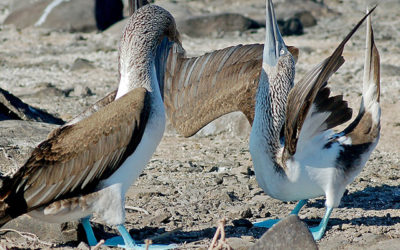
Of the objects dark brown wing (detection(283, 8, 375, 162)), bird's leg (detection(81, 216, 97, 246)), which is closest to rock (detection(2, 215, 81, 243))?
bird's leg (detection(81, 216, 97, 246))

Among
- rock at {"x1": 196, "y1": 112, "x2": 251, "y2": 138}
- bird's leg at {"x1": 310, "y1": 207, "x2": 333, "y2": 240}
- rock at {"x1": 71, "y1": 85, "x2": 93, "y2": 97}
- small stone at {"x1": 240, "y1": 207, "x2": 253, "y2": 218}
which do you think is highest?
bird's leg at {"x1": 310, "y1": 207, "x2": 333, "y2": 240}

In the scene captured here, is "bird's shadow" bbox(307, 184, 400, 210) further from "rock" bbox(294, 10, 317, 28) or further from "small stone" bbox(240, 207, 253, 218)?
"rock" bbox(294, 10, 317, 28)

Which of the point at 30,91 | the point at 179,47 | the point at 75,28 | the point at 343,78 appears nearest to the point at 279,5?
the point at 75,28

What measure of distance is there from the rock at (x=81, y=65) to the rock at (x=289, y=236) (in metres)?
9.64

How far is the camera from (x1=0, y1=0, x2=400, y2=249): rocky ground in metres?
7.05

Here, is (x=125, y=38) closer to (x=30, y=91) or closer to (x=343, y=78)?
(x=30, y=91)

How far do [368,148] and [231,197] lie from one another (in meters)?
1.50

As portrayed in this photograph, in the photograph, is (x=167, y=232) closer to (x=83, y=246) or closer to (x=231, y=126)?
(x=83, y=246)

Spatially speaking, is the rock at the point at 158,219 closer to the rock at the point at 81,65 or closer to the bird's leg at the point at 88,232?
the bird's leg at the point at 88,232

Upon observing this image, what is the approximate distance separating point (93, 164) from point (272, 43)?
2222mm

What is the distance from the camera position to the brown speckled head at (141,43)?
6.60m

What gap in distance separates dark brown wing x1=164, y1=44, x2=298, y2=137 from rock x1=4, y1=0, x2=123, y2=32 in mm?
9958

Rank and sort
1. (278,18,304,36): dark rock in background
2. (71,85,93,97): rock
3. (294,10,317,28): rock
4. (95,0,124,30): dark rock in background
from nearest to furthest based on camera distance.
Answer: (71,85,93,97): rock < (278,18,304,36): dark rock in background < (95,0,124,30): dark rock in background < (294,10,317,28): rock

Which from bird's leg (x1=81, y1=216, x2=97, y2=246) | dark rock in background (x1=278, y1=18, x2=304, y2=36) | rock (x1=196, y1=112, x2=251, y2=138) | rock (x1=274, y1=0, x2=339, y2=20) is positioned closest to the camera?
bird's leg (x1=81, y1=216, x2=97, y2=246)
